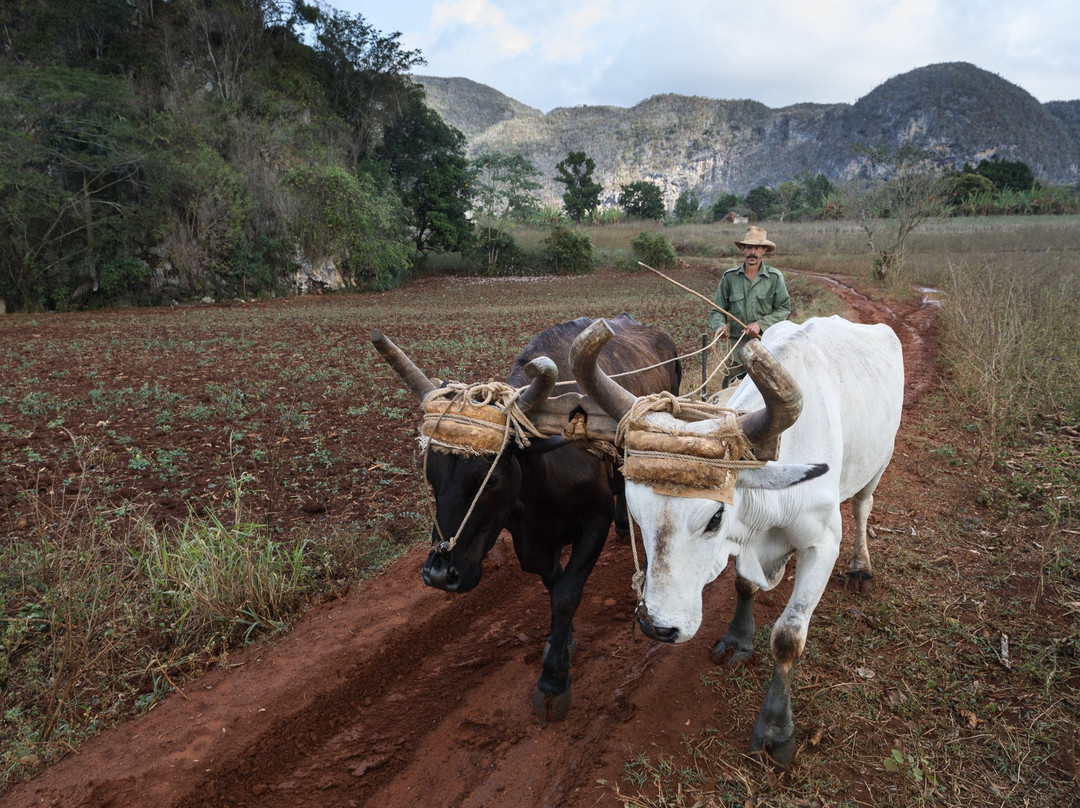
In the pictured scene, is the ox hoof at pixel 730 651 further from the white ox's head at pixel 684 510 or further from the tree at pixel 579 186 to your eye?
the tree at pixel 579 186

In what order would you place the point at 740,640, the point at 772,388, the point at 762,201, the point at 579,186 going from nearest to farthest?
the point at 772,388 → the point at 740,640 → the point at 579,186 → the point at 762,201

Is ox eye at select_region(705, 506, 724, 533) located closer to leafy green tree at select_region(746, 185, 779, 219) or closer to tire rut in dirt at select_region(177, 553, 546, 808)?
tire rut in dirt at select_region(177, 553, 546, 808)

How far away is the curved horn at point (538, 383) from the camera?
2775mm

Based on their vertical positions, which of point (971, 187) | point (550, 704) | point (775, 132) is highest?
point (775, 132)

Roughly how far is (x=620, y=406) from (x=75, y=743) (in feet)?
10.3

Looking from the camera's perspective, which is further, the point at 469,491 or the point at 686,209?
the point at 686,209

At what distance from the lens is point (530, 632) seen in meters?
4.04

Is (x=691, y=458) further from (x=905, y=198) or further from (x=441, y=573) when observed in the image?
(x=905, y=198)

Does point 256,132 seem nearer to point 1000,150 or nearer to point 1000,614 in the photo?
point 1000,614

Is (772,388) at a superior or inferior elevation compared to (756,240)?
inferior

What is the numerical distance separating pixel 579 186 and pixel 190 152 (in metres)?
37.7

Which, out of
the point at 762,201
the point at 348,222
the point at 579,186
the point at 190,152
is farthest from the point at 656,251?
the point at 762,201

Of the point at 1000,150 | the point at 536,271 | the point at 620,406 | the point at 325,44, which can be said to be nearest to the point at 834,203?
the point at 536,271

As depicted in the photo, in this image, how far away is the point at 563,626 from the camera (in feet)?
10.9
